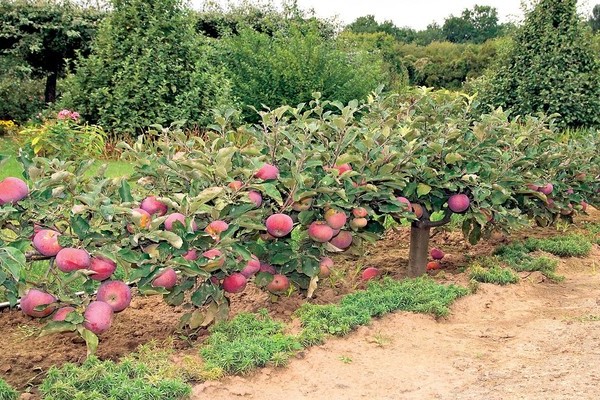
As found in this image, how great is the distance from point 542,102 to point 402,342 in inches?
240

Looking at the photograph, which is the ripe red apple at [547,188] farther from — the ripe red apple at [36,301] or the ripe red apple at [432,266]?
the ripe red apple at [36,301]

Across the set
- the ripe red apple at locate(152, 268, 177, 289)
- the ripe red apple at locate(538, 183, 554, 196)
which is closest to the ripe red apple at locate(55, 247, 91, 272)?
the ripe red apple at locate(152, 268, 177, 289)

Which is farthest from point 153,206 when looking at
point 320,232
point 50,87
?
point 50,87

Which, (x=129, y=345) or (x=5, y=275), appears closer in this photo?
(x=5, y=275)

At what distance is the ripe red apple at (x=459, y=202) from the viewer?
12.7 feet

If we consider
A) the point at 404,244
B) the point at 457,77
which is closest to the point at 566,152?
the point at 404,244

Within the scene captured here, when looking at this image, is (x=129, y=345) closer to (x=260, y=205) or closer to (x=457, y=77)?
(x=260, y=205)

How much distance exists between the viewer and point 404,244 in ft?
16.8

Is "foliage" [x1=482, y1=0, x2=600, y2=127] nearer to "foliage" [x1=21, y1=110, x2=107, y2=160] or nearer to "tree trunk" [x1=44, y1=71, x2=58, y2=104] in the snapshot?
"foliage" [x1=21, y1=110, x2=107, y2=160]

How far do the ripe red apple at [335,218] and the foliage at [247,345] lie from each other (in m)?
0.52

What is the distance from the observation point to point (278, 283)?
10.8 ft

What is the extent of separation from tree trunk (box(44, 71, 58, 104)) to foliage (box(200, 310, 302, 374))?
12695 millimetres

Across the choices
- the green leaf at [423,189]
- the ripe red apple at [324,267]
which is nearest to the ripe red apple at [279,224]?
the ripe red apple at [324,267]

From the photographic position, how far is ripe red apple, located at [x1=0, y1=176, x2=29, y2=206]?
8.24 ft
